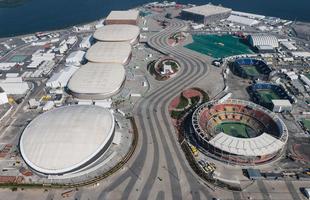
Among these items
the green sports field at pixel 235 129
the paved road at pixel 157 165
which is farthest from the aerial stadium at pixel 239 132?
the paved road at pixel 157 165

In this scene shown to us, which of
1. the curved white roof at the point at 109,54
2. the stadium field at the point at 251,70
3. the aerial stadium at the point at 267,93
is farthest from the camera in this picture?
the curved white roof at the point at 109,54

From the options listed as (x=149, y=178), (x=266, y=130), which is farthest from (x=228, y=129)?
(x=149, y=178)

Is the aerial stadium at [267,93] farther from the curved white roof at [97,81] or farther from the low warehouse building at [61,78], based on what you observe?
the low warehouse building at [61,78]

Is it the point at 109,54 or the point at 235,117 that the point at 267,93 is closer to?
the point at 235,117

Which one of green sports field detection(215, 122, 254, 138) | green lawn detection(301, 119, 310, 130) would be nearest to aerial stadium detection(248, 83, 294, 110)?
green lawn detection(301, 119, 310, 130)

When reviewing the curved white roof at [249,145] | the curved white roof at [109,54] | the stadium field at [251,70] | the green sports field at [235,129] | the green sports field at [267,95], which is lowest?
the green sports field at [235,129]

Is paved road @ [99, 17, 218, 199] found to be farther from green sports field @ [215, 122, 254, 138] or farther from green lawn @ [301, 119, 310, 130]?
green lawn @ [301, 119, 310, 130]

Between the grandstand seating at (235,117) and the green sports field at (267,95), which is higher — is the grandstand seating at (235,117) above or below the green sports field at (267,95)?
above

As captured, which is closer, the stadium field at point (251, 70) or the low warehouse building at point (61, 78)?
the low warehouse building at point (61, 78)
